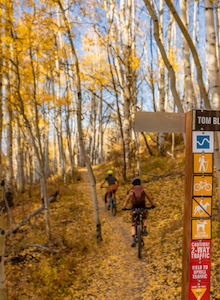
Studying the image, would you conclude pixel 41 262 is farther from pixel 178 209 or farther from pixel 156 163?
pixel 156 163

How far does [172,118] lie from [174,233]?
431cm

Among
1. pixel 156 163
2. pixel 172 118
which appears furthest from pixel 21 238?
pixel 156 163

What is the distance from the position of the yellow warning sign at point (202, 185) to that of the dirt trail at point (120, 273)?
9.00 ft

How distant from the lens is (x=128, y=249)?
568cm

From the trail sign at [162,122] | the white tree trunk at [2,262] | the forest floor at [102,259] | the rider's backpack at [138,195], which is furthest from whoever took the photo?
the rider's backpack at [138,195]

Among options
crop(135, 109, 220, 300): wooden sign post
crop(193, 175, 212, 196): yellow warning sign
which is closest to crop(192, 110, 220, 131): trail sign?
crop(135, 109, 220, 300): wooden sign post

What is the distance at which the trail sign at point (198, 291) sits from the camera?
87.3 inches

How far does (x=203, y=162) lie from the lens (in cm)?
220

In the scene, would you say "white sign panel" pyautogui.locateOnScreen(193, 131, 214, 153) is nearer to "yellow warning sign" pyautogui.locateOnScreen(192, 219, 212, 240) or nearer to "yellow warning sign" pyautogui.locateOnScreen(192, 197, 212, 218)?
"yellow warning sign" pyautogui.locateOnScreen(192, 197, 212, 218)

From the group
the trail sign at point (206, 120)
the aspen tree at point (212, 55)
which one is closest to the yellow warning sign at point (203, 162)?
the trail sign at point (206, 120)

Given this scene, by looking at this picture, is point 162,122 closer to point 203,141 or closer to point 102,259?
point 203,141

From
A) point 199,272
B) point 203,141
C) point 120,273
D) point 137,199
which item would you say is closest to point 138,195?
point 137,199

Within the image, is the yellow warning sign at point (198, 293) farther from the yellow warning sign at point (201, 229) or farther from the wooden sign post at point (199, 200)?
the yellow warning sign at point (201, 229)

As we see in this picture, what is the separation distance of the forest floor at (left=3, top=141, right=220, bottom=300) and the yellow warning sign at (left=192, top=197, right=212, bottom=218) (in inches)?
78.1
